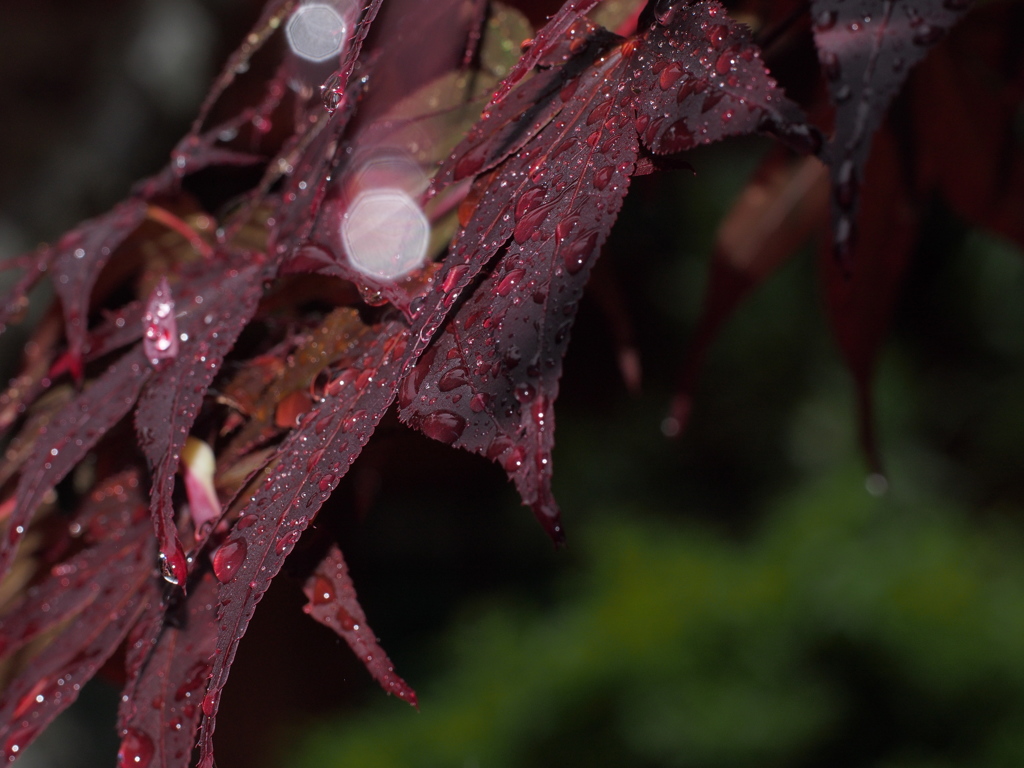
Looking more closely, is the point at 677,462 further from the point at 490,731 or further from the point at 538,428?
the point at 538,428

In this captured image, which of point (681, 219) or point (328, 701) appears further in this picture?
point (681, 219)

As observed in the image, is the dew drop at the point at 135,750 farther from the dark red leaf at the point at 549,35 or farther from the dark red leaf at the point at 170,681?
the dark red leaf at the point at 549,35

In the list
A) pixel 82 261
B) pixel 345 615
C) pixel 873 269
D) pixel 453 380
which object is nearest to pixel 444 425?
pixel 453 380

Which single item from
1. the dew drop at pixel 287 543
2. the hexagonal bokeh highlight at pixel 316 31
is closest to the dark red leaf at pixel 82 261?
the hexagonal bokeh highlight at pixel 316 31

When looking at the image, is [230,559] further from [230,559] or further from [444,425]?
[444,425]

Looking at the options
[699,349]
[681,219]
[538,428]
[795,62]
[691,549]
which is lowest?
[691,549]

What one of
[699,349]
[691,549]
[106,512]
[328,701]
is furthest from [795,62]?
[691,549]

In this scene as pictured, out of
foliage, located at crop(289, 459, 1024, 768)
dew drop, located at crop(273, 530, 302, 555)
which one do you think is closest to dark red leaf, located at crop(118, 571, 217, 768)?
dew drop, located at crop(273, 530, 302, 555)
